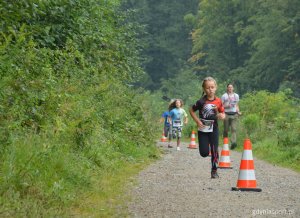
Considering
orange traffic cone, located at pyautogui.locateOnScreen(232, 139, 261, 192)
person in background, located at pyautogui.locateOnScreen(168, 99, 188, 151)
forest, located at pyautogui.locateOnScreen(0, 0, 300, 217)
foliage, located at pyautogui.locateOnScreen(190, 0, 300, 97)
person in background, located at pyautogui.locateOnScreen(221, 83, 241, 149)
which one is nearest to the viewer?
forest, located at pyautogui.locateOnScreen(0, 0, 300, 217)

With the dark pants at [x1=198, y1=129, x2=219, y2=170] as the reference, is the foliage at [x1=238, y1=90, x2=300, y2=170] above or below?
below

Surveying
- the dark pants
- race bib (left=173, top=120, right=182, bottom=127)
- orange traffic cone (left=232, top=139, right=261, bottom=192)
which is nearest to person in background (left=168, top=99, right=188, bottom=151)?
race bib (left=173, top=120, right=182, bottom=127)

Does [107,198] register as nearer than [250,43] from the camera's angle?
Yes

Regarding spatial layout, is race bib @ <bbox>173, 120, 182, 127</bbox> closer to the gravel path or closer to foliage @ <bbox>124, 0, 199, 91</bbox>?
the gravel path

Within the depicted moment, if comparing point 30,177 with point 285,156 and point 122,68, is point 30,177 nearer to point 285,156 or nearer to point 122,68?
point 285,156

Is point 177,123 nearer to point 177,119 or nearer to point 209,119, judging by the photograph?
point 177,119

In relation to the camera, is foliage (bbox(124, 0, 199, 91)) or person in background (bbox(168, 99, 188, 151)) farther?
foliage (bbox(124, 0, 199, 91))

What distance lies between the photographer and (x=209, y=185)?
10281mm

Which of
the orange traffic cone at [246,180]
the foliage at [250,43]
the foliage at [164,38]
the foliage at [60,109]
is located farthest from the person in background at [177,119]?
the foliage at [164,38]

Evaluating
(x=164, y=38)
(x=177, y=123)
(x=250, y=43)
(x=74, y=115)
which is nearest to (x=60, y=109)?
(x=74, y=115)

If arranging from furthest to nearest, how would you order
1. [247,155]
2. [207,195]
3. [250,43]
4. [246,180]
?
1. [250,43]
2. [247,155]
3. [246,180]
4. [207,195]

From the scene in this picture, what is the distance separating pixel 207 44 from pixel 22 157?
6559 cm

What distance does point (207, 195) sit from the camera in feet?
29.6

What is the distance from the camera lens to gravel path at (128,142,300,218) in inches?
299
